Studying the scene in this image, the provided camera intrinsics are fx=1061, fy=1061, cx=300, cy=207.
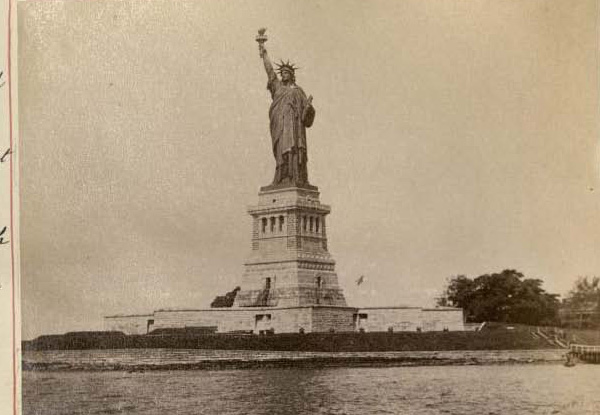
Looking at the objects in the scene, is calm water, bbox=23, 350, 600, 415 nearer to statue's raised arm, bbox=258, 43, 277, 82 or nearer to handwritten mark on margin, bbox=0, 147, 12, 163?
handwritten mark on margin, bbox=0, 147, 12, 163

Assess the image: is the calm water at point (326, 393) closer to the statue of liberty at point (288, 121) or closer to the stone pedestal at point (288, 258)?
the stone pedestal at point (288, 258)

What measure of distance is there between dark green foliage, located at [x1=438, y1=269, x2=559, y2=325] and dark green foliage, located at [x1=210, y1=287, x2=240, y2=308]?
8.48 feet

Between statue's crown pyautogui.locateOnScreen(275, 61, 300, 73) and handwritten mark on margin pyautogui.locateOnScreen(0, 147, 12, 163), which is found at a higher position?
statue's crown pyautogui.locateOnScreen(275, 61, 300, 73)

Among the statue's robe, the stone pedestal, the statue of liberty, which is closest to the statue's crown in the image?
the statue of liberty

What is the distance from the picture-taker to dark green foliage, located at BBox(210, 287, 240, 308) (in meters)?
12.7

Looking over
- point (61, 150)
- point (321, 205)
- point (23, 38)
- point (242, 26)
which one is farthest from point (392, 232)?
point (23, 38)

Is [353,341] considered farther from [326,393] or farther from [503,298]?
[326,393]

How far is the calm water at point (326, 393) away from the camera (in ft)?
33.9

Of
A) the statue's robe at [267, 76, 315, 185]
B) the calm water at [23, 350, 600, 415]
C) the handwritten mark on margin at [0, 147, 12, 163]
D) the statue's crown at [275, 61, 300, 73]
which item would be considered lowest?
the calm water at [23, 350, 600, 415]

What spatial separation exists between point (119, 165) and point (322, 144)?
88.8 inches

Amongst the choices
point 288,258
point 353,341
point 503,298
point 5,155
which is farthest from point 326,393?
point 288,258

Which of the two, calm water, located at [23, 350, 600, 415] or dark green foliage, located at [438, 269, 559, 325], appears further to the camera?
dark green foliage, located at [438, 269, 559, 325]

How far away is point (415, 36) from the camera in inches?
422

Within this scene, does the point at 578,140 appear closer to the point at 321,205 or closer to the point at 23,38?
the point at 321,205
